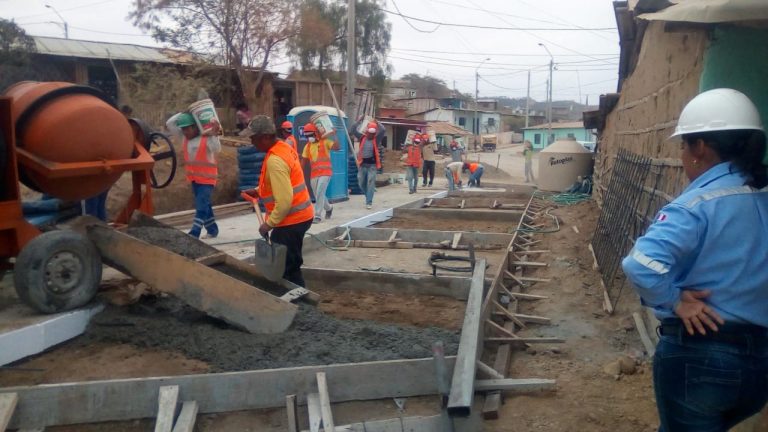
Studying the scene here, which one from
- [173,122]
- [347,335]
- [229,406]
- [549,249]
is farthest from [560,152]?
[229,406]

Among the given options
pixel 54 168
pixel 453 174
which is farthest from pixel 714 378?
pixel 453 174

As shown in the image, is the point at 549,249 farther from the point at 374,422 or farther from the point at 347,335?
the point at 374,422

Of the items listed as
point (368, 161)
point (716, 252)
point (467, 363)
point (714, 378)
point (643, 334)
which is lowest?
point (643, 334)

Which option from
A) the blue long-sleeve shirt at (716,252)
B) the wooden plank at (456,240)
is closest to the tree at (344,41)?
the wooden plank at (456,240)

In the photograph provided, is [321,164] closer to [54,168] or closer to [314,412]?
[54,168]

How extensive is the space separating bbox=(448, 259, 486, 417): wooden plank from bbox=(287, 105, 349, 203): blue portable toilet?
9.20 meters

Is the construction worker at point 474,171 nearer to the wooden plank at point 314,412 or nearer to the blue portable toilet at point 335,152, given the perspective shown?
the blue portable toilet at point 335,152

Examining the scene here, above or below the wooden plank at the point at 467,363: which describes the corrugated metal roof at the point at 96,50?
above

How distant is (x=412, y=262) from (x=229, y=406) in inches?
186

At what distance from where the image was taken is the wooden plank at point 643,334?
486cm

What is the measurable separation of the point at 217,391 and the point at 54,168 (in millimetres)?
2162

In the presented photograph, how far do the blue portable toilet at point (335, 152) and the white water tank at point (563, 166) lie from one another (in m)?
5.99

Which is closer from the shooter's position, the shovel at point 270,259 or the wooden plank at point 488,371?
the wooden plank at point 488,371

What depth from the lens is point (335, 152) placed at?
1463cm
